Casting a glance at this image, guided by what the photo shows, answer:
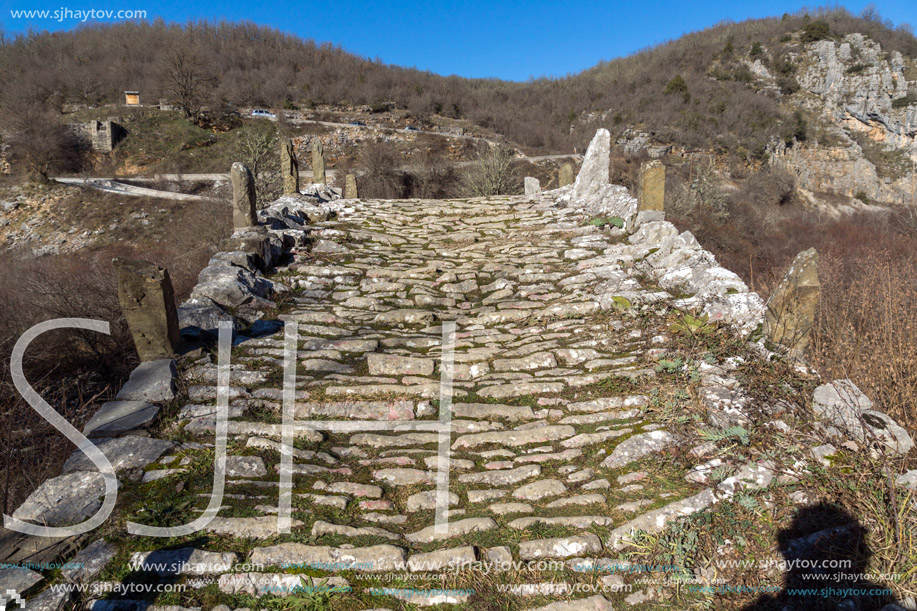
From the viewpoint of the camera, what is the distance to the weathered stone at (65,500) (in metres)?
2.44

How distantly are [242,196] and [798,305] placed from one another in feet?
22.6

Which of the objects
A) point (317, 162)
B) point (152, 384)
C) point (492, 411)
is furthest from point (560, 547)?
point (317, 162)

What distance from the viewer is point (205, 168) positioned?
28953 millimetres

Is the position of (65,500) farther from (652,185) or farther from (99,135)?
(99,135)

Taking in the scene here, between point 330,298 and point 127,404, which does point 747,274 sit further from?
point 127,404

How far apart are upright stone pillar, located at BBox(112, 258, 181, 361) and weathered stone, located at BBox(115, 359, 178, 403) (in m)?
0.17

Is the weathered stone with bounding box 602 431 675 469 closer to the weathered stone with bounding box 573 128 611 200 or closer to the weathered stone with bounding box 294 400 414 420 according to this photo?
the weathered stone with bounding box 294 400 414 420

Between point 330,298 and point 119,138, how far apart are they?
35.0 metres

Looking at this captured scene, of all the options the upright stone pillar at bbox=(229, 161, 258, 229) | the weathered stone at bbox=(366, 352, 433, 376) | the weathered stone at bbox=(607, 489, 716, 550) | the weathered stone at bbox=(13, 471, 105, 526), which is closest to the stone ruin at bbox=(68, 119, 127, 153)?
the upright stone pillar at bbox=(229, 161, 258, 229)

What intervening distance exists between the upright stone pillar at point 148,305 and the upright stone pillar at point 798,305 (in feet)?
16.8

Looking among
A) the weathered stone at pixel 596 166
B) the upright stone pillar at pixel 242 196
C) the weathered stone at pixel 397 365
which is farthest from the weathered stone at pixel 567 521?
the weathered stone at pixel 596 166

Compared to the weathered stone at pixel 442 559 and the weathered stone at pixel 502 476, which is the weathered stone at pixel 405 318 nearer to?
the weathered stone at pixel 502 476

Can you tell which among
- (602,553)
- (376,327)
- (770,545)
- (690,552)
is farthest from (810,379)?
(376,327)

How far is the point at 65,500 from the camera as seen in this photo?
256 cm
